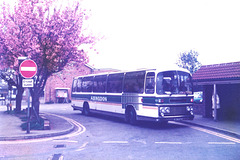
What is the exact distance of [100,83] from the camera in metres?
17.2

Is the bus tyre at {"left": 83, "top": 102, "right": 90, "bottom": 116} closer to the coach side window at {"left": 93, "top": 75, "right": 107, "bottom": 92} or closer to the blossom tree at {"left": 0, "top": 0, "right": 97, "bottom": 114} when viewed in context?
the coach side window at {"left": 93, "top": 75, "right": 107, "bottom": 92}

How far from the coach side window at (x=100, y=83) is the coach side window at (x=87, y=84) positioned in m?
0.60

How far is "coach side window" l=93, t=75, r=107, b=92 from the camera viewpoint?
660 inches

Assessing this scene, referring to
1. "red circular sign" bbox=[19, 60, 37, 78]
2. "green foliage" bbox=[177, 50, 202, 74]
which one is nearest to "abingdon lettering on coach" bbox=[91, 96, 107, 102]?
"red circular sign" bbox=[19, 60, 37, 78]

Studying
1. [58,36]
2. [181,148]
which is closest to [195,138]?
[181,148]

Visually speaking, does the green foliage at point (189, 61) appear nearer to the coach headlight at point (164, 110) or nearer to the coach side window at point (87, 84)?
the coach side window at point (87, 84)

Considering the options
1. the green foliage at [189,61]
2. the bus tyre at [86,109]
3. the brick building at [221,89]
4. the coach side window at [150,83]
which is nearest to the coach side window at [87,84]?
the bus tyre at [86,109]

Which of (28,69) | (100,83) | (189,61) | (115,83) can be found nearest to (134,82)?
(115,83)

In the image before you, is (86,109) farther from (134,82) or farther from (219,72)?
(219,72)

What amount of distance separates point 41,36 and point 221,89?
11.3 metres

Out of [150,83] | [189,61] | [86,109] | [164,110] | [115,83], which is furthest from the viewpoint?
[189,61]

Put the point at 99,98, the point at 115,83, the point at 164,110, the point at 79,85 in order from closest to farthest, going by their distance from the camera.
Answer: the point at 164,110, the point at 115,83, the point at 99,98, the point at 79,85

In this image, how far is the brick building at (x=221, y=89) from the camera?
1424cm

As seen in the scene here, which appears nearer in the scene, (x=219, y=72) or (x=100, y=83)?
(x=219, y=72)
